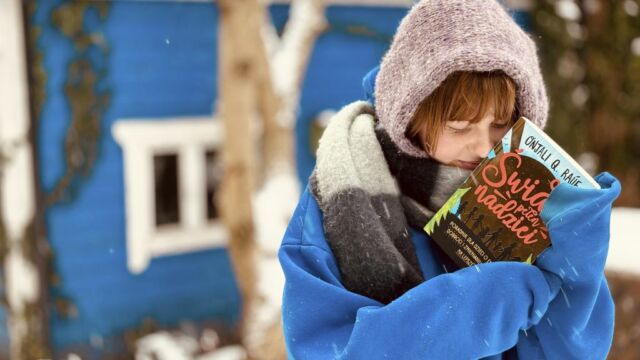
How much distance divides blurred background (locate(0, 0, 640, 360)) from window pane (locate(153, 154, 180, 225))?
0.04 feet

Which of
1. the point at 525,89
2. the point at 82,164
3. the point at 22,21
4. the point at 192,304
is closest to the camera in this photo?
the point at 525,89

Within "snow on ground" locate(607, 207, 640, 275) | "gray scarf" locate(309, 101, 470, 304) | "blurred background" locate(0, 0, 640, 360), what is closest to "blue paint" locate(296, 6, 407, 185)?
"blurred background" locate(0, 0, 640, 360)

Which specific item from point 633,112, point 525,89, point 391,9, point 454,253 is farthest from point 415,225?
point 633,112

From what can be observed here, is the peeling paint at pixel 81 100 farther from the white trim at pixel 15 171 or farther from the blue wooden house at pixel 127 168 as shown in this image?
the white trim at pixel 15 171

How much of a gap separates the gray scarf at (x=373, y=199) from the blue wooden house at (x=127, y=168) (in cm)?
385

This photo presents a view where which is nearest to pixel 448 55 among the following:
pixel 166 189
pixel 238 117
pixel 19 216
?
pixel 238 117

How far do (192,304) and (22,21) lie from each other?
2580 millimetres

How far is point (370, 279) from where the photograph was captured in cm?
109

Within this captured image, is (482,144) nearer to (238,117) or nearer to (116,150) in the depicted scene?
(238,117)

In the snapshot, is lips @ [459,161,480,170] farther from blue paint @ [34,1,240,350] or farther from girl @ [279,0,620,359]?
blue paint @ [34,1,240,350]

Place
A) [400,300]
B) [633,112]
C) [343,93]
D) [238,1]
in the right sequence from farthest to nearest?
1. [633,112]
2. [343,93]
3. [238,1]
4. [400,300]

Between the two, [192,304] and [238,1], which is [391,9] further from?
[192,304]

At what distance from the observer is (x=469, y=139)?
3.72ft

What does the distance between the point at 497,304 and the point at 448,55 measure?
0.42 m
